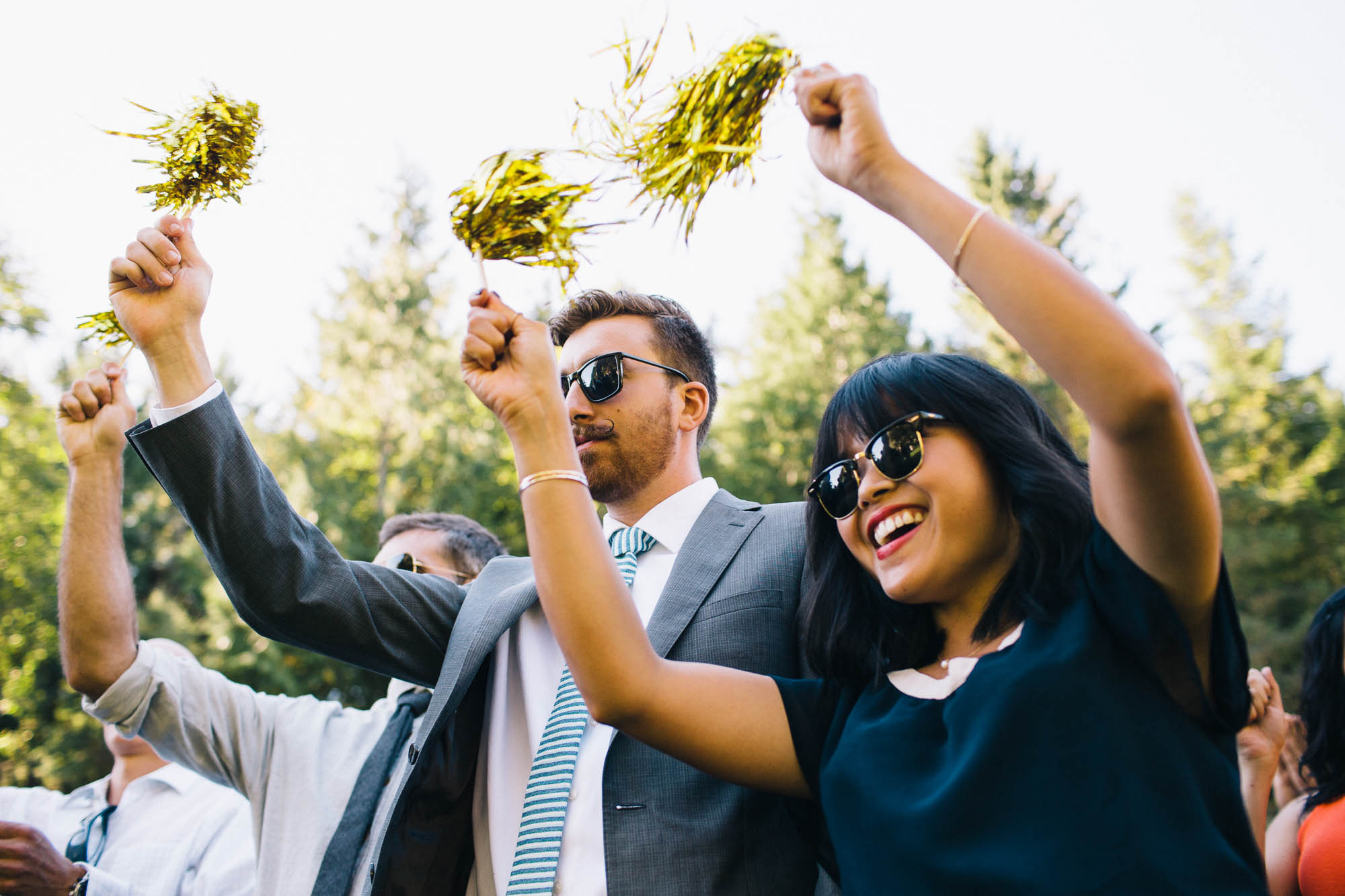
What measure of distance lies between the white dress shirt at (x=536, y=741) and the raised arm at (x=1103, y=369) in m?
1.51

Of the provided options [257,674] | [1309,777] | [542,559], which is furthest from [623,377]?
[257,674]

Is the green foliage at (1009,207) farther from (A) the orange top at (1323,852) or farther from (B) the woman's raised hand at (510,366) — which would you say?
(B) the woman's raised hand at (510,366)

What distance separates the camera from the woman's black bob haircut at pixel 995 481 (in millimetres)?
1949

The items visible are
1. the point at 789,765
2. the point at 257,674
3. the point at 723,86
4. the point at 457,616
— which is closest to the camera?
the point at 723,86

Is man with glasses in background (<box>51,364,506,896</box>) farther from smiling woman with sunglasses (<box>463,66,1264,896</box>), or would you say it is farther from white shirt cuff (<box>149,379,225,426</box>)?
smiling woman with sunglasses (<box>463,66,1264,896</box>)

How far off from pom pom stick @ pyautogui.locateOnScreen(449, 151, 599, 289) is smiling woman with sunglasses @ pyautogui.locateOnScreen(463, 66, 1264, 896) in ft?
0.66

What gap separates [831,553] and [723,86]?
127 centimetres

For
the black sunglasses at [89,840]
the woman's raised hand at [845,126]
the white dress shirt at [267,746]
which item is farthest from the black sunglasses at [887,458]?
the black sunglasses at [89,840]

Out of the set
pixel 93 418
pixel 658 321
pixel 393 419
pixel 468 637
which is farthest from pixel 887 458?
pixel 393 419

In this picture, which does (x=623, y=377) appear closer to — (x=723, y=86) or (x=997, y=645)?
(x=723, y=86)

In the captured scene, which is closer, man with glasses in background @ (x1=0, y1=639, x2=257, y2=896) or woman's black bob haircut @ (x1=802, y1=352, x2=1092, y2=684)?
woman's black bob haircut @ (x1=802, y1=352, x2=1092, y2=684)

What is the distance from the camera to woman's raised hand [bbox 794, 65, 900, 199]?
179 cm

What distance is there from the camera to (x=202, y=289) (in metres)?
2.64

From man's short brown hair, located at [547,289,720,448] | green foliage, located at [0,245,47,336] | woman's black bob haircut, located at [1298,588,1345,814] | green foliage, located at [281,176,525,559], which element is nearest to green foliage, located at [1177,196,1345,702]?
green foliage, located at [281,176,525,559]
